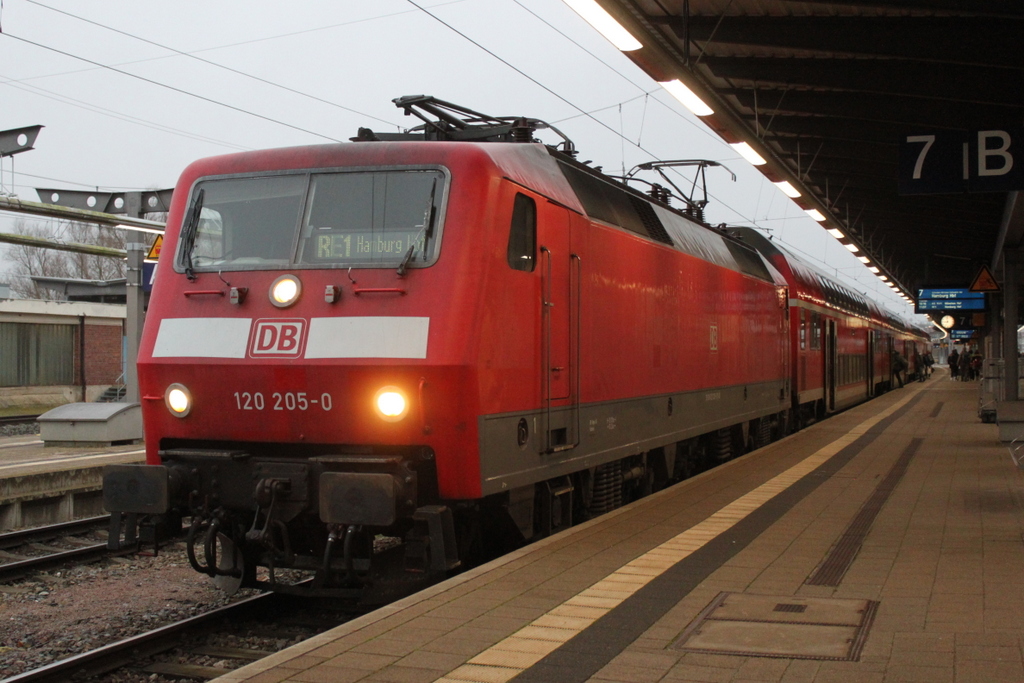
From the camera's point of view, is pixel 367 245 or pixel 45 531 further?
pixel 45 531

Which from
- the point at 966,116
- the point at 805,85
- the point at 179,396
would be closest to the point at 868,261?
the point at 966,116

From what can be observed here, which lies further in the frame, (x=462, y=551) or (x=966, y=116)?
(x=966, y=116)

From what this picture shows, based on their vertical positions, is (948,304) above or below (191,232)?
above

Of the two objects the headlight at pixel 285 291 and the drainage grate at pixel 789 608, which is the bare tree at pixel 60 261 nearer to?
the headlight at pixel 285 291

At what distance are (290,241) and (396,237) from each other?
770 millimetres

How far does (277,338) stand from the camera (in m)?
6.57

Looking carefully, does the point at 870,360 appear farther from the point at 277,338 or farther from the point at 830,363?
the point at 277,338

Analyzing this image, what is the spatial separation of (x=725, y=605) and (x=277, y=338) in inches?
129

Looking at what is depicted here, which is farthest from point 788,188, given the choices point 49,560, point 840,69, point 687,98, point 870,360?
point 870,360

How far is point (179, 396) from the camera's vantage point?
22.4 feet

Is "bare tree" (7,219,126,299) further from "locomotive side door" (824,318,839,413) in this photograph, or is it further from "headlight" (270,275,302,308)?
"headlight" (270,275,302,308)

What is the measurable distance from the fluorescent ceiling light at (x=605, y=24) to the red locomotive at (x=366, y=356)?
1.02m

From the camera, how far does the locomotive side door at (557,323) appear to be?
7.35 m

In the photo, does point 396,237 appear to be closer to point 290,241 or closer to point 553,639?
point 290,241
